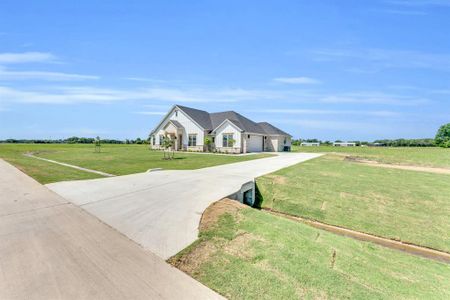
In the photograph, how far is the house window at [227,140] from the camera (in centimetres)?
2859

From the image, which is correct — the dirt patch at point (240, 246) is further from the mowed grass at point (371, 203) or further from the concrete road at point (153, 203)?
the mowed grass at point (371, 203)

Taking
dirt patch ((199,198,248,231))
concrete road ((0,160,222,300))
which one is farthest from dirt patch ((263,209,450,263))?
concrete road ((0,160,222,300))

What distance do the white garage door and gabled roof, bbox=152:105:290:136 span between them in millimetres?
841

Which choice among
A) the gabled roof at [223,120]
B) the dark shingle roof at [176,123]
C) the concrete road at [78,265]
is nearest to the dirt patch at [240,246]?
the concrete road at [78,265]

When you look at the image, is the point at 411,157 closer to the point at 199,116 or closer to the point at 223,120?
the point at 223,120

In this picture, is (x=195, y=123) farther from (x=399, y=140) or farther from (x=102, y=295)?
(x=399, y=140)

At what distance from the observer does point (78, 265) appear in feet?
10.5

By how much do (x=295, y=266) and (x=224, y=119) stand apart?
2962cm

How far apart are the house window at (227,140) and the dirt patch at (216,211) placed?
22.1 m

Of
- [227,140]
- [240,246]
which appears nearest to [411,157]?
[227,140]

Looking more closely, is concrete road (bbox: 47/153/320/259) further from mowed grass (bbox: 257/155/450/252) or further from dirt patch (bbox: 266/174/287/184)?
dirt patch (bbox: 266/174/287/184)

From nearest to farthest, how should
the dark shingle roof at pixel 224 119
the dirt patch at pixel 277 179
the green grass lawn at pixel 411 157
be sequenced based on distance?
1. the dirt patch at pixel 277 179
2. the green grass lawn at pixel 411 157
3. the dark shingle roof at pixel 224 119

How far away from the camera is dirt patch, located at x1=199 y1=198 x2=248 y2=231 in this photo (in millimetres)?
4884

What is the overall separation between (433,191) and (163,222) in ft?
41.7
